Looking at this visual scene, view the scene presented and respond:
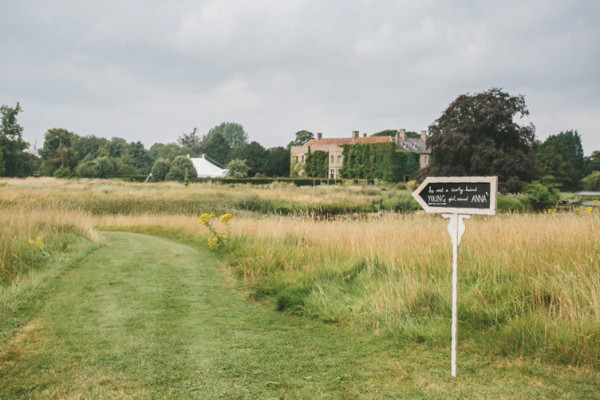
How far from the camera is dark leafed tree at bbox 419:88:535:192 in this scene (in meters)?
24.1

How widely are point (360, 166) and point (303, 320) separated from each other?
52193 millimetres

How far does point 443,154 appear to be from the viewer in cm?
2623

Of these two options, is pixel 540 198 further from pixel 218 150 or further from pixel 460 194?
pixel 218 150

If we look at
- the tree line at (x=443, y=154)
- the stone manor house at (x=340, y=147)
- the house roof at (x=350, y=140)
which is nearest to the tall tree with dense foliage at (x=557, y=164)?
the tree line at (x=443, y=154)

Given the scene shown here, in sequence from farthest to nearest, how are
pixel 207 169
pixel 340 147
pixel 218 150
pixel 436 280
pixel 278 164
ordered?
pixel 218 150, pixel 278 164, pixel 340 147, pixel 207 169, pixel 436 280

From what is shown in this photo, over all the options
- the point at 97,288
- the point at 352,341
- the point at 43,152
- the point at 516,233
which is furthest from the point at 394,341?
the point at 43,152

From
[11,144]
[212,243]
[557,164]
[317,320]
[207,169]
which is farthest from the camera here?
[207,169]

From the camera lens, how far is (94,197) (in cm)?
2061

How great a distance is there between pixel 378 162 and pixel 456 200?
173ft

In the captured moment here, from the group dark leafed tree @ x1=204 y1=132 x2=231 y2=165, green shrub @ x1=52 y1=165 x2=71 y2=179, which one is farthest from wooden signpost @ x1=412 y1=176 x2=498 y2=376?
dark leafed tree @ x1=204 y1=132 x2=231 y2=165

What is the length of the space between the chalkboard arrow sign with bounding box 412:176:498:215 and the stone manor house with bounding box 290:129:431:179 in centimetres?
5364

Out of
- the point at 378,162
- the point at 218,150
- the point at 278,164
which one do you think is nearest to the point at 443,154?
the point at 378,162

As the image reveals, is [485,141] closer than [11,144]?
Yes

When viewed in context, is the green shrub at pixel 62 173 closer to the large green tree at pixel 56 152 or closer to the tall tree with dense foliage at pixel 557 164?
the large green tree at pixel 56 152
